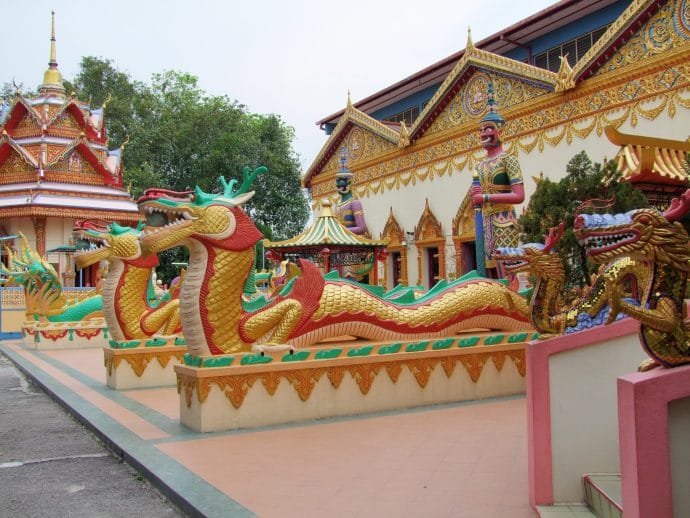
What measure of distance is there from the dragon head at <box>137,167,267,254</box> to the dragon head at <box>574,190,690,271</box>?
434 centimetres

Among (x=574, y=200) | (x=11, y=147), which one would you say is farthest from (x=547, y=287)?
(x=11, y=147)

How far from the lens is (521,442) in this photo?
546cm

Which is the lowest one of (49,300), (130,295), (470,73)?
(49,300)

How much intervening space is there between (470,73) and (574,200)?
10.1m

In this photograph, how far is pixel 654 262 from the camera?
286cm

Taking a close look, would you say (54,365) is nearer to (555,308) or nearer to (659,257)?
(555,308)

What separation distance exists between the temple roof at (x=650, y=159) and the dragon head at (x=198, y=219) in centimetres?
402

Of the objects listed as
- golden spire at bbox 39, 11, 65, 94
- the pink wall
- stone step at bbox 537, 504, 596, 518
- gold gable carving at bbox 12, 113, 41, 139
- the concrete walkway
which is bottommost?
the concrete walkway

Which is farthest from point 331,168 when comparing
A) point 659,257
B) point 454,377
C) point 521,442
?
point 659,257

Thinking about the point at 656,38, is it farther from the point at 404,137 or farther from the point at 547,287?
the point at 547,287

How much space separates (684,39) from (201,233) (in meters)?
9.40

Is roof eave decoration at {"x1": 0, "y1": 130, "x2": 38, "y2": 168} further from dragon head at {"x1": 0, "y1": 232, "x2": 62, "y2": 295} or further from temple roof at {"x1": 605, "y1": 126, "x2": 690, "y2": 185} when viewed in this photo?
temple roof at {"x1": 605, "y1": 126, "x2": 690, "y2": 185}

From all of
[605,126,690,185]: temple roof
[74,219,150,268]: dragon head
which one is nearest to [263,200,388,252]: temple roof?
[74,219,150,268]: dragon head

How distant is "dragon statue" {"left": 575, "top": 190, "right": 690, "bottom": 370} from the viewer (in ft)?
9.06
